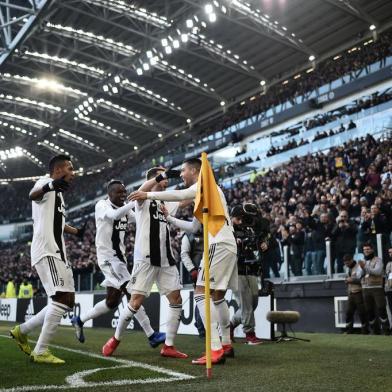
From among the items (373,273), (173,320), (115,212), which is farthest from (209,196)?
(373,273)

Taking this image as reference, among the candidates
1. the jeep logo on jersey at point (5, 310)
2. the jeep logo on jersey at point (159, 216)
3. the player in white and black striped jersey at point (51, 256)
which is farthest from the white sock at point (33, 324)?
the jeep logo on jersey at point (5, 310)

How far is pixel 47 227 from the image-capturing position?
6234mm

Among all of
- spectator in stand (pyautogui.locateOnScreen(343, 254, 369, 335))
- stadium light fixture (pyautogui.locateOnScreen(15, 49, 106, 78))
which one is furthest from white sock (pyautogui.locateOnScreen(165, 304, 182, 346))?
stadium light fixture (pyautogui.locateOnScreen(15, 49, 106, 78))

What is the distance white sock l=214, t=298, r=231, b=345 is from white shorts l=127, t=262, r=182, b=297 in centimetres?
71

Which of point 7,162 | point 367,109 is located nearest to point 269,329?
point 367,109

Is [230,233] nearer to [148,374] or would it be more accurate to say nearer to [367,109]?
[148,374]

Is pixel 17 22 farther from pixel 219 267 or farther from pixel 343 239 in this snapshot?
pixel 219 267

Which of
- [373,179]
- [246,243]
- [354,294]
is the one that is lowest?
[354,294]

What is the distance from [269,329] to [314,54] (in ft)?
72.6

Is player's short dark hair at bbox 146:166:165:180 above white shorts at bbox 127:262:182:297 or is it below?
above

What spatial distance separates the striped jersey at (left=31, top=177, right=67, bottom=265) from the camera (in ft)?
20.2

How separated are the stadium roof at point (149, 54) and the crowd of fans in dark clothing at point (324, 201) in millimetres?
7259

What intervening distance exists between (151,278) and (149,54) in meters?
21.6

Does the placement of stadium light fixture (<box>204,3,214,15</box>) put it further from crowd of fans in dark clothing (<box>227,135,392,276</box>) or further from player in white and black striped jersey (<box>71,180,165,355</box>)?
player in white and black striped jersey (<box>71,180,165,355</box>)
